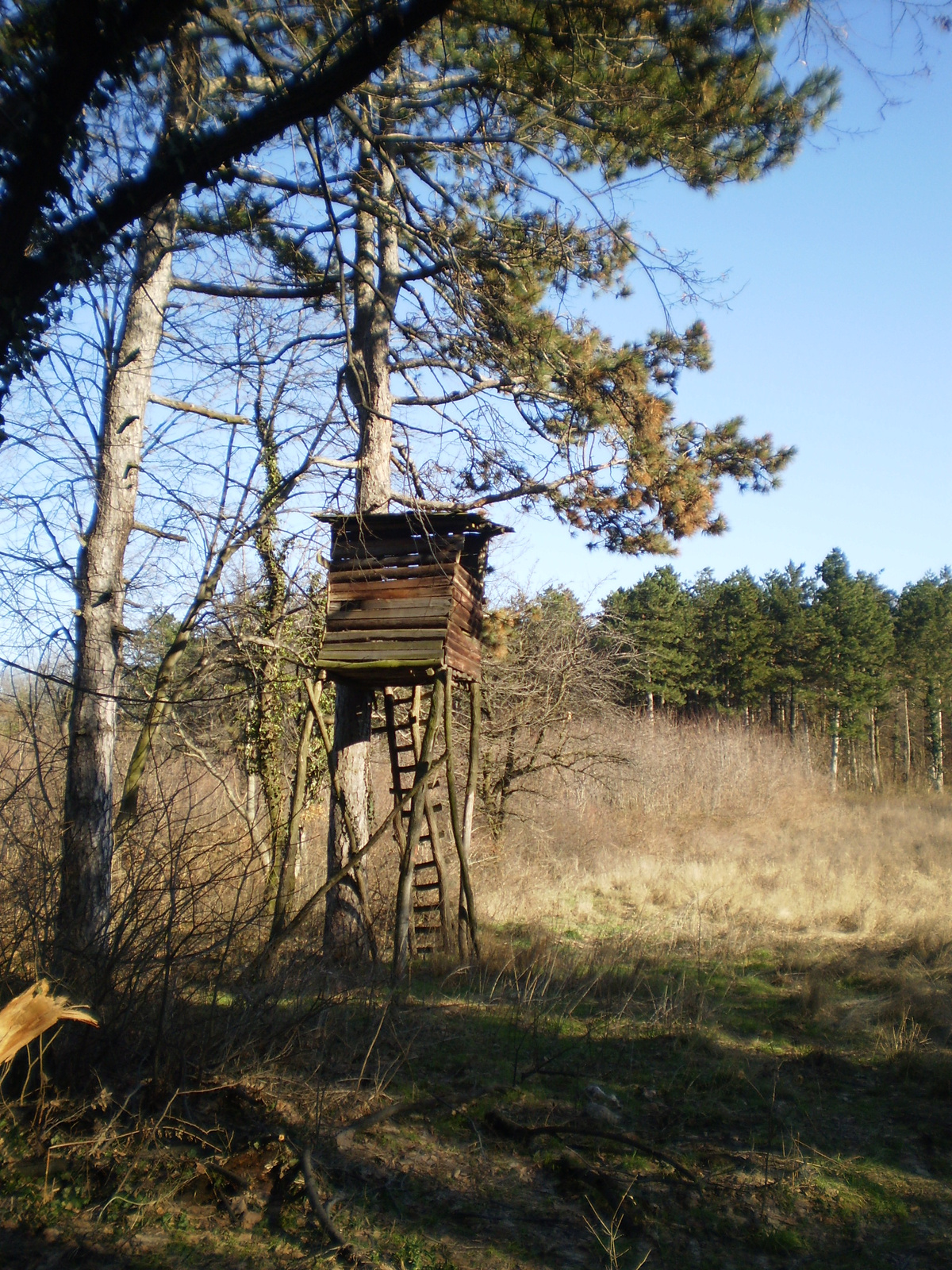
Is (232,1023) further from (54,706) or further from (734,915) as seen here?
(734,915)

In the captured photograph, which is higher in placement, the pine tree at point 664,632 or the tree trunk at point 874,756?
the pine tree at point 664,632

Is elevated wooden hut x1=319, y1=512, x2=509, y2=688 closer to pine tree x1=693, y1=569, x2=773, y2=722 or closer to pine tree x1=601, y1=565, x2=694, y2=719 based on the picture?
pine tree x1=601, y1=565, x2=694, y2=719

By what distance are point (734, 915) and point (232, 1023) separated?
28.2 feet

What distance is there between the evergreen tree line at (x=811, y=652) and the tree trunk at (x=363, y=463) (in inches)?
1055

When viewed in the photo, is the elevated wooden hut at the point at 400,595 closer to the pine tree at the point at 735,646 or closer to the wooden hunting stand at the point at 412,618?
the wooden hunting stand at the point at 412,618

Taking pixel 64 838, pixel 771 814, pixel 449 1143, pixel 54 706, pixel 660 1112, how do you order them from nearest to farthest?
pixel 449 1143, pixel 660 1112, pixel 54 706, pixel 64 838, pixel 771 814

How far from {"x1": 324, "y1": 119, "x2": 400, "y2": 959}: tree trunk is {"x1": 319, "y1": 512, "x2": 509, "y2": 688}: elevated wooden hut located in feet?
1.67

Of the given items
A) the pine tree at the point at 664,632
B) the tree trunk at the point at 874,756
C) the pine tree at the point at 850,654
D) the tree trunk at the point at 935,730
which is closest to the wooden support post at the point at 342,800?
the pine tree at the point at 664,632

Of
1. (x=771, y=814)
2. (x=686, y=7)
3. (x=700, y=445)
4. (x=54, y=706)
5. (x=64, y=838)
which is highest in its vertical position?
(x=686, y=7)

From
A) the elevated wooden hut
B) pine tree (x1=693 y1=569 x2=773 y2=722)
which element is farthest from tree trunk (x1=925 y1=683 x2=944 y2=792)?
the elevated wooden hut

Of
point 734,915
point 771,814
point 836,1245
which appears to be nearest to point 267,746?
point 734,915

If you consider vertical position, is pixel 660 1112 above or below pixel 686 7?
below

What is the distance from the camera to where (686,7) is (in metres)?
4.65

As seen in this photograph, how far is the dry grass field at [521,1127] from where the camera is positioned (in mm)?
3420
